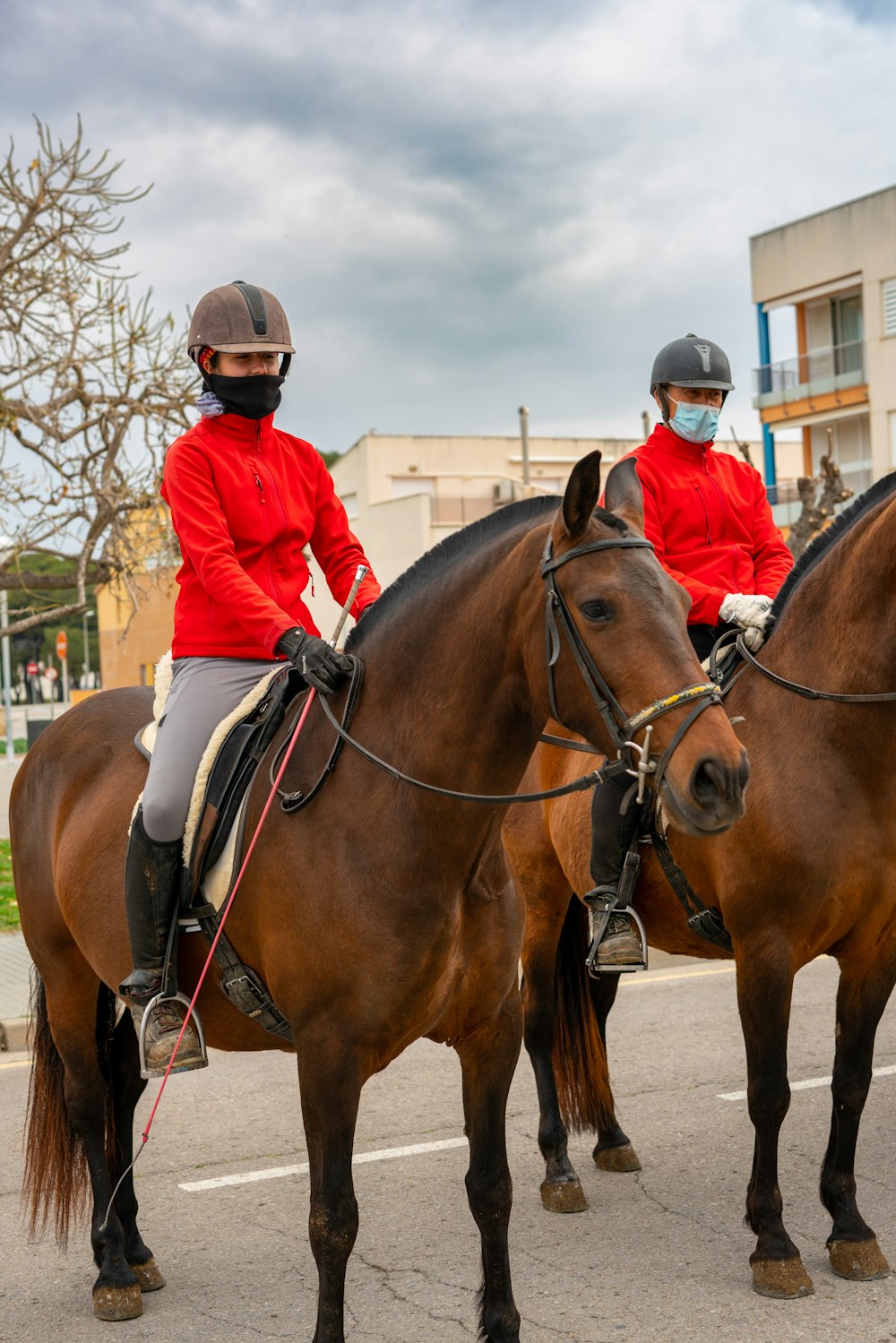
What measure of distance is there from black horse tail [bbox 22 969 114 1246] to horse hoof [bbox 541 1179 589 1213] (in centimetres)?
167

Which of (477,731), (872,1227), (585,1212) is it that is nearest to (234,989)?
(477,731)

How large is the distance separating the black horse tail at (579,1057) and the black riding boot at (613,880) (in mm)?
622

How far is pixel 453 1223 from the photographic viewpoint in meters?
4.94

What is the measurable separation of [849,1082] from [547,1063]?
4.44 ft

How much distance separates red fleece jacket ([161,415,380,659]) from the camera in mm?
3740

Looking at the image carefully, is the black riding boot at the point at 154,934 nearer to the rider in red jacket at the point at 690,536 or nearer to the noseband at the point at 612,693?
the noseband at the point at 612,693

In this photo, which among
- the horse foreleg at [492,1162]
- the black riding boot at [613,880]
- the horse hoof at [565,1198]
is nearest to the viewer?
the horse foreleg at [492,1162]

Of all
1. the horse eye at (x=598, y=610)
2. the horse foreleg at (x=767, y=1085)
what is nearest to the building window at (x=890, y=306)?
the horse foreleg at (x=767, y=1085)

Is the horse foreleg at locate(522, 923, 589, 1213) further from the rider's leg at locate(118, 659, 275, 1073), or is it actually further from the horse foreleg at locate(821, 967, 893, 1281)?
the rider's leg at locate(118, 659, 275, 1073)

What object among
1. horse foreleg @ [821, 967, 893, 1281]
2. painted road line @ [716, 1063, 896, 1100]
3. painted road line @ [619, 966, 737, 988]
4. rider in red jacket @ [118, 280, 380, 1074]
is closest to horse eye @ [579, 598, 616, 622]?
rider in red jacket @ [118, 280, 380, 1074]

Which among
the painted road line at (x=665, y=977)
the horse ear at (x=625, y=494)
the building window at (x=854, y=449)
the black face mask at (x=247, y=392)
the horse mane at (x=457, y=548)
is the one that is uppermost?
the building window at (x=854, y=449)

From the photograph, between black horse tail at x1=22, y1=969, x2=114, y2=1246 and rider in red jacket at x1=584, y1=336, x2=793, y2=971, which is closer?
black horse tail at x1=22, y1=969, x2=114, y2=1246

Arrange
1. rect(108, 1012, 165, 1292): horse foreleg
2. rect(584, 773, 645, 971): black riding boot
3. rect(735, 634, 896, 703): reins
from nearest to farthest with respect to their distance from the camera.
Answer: rect(735, 634, 896, 703): reins < rect(108, 1012, 165, 1292): horse foreleg < rect(584, 773, 645, 971): black riding boot

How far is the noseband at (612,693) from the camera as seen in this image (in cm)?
293
